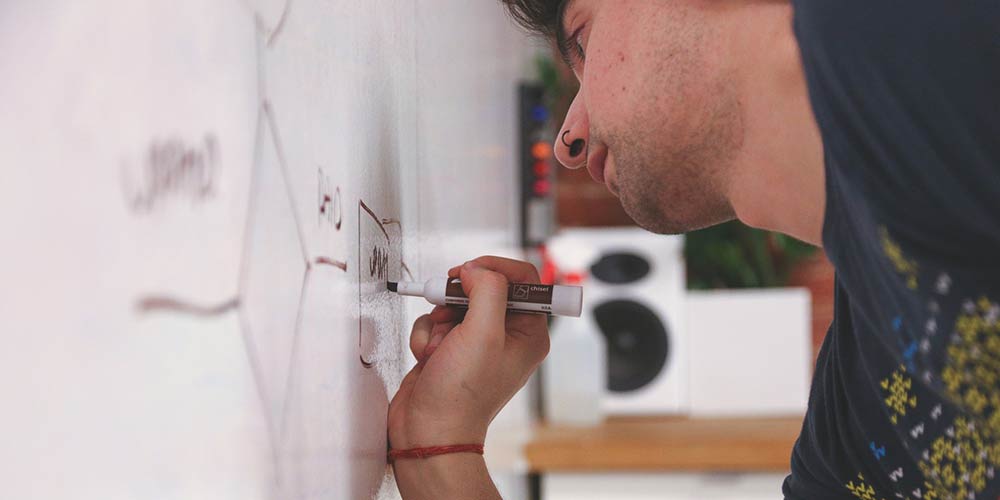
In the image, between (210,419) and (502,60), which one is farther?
(502,60)

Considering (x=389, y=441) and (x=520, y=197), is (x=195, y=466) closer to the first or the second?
(x=389, y=441)

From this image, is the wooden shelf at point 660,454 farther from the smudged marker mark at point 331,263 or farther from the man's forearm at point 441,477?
the smudged marker mark at point 331,263

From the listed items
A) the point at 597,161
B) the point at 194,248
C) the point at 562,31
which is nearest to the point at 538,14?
the point at 562,31

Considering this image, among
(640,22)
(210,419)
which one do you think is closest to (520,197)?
(640,22)

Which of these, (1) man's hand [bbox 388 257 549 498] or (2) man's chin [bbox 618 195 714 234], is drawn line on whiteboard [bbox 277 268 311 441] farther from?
(2) man's chin [bbox 618 195 714 234]

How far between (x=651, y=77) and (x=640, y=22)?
0.14 feet

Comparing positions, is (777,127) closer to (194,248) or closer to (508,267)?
(508,267)

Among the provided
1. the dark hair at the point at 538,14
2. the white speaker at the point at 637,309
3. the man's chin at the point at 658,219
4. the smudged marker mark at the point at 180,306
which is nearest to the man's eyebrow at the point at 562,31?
the dark hair at the point at 538,14

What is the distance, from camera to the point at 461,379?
68cm

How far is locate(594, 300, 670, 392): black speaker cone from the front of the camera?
2369 mm

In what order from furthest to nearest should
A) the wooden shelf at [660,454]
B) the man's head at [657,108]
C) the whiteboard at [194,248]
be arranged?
the wooden shelf at [660,454] < the man's head at [657,108] < the whiteboard at [194,248]

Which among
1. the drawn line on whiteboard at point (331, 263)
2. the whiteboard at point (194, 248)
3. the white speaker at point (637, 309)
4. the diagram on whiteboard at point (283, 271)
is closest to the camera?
the whiteboard at point (194, 248)

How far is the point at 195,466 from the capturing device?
0.34m

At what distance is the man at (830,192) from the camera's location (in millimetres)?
466
